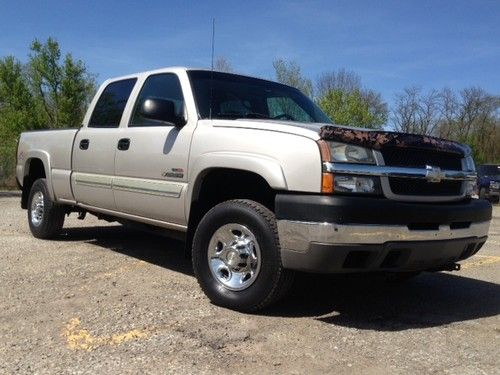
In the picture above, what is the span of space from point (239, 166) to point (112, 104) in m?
2.60

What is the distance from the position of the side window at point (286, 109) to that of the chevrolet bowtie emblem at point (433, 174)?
169 cm

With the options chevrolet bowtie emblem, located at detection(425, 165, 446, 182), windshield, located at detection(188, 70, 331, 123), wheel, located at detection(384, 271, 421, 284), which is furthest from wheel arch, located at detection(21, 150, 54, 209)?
chevrolet bowtie emblem, located at detection(425, 165, 446, 182)

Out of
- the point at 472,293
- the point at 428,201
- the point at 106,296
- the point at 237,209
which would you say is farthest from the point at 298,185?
the point at 472,293

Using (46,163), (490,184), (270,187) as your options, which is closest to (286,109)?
(270,187)

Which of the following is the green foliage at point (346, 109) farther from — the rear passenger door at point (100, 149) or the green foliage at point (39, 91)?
the rear passenger door at point (100, 149)

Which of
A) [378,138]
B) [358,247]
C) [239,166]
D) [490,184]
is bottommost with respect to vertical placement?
[490,184]

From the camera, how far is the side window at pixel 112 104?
612 centimetres

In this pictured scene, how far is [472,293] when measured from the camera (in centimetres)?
534

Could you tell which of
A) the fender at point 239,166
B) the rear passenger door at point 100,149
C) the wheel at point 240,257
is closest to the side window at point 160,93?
the rear passenger door at point 100,149

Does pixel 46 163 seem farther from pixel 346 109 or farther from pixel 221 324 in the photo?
pixel 346 109

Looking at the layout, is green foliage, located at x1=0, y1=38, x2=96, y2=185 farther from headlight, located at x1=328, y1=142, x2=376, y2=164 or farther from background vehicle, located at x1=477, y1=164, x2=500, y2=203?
headlight, located at x1=328, y1=142, x2=376, y2=164

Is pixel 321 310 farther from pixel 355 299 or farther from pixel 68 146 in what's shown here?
pixel 68 146

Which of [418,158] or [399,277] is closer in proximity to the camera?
[418,158]

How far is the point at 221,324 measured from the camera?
4.07 metres
